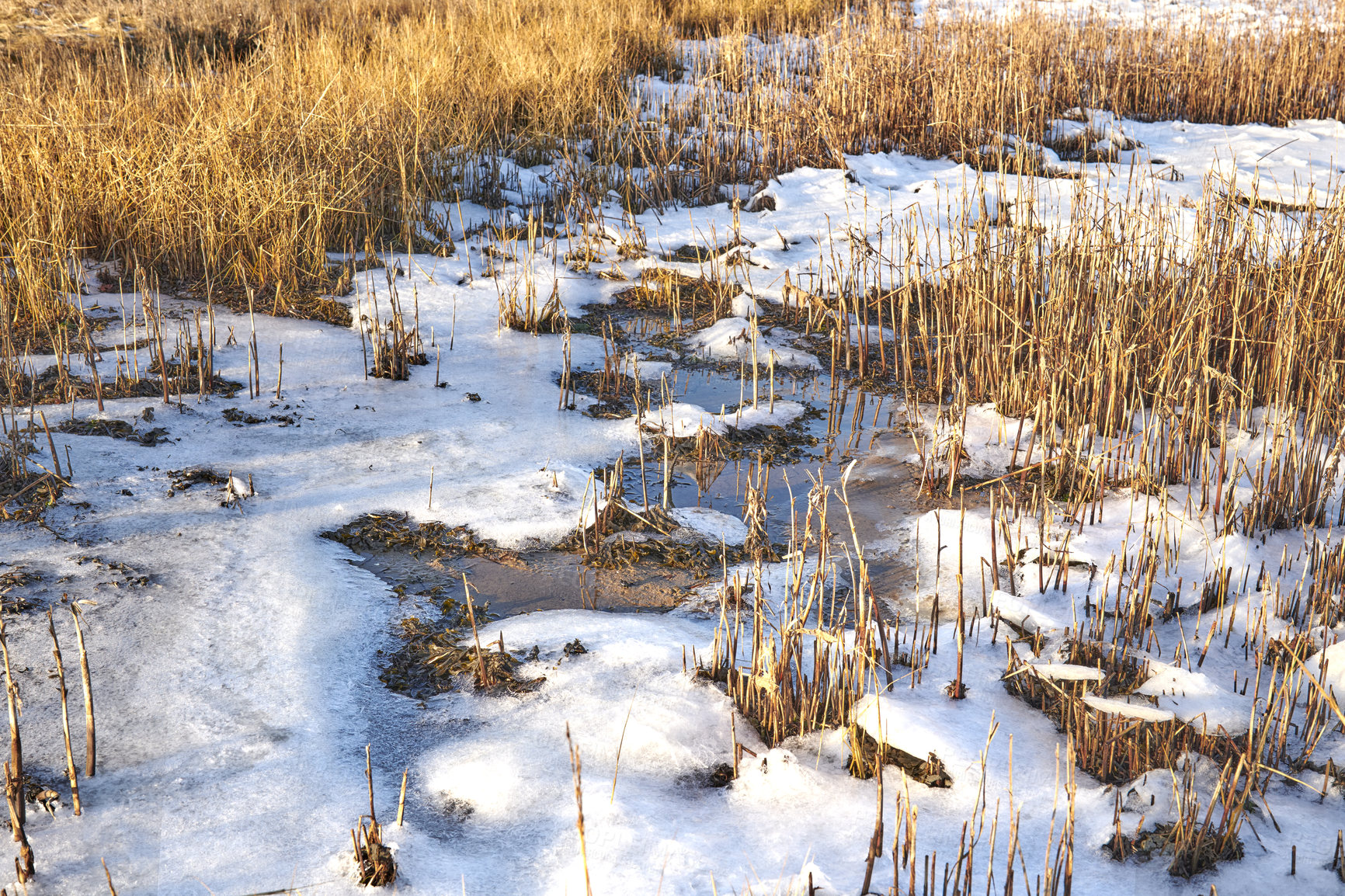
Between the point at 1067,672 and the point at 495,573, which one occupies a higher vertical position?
the point at 1067,672

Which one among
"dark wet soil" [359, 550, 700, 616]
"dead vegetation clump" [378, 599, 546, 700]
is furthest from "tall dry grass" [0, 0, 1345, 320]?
"dead vegetation clump" [378, 599, 546, 700]

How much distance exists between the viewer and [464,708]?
2.36 m

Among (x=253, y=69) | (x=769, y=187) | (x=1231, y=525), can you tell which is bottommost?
(x=1231, y=525)

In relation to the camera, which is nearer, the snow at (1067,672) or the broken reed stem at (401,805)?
the broken reed stem at (401,805)

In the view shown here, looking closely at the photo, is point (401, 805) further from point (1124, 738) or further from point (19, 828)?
point (1124, 738)

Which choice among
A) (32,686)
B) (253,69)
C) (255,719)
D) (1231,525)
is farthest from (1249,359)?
(253,69)

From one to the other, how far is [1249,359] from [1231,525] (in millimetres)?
1028

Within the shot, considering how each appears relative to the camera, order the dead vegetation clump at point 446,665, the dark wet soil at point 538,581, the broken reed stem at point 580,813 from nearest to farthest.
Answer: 1. the broken reed stem at point 580,813
2. the dead vegetation clump at point 446,665
3. the dark wet soil at point 538,581

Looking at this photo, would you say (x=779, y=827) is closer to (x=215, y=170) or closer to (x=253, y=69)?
(x=215, y=170)

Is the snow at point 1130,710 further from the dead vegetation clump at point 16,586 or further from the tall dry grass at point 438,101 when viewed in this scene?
the tall dry grass at point 438,101

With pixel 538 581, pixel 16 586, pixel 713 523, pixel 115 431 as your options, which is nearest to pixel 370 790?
pixel 538 581

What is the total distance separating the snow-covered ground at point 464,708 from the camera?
186 cm

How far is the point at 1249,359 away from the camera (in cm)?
370

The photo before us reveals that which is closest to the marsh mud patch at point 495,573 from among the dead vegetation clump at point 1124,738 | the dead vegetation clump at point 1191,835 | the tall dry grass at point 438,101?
the dead vegetation clump at point 1124,738
